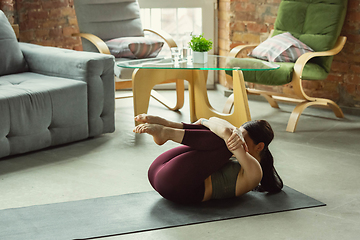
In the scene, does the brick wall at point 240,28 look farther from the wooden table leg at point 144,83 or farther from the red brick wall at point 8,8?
the wooden table leg at point 144,83

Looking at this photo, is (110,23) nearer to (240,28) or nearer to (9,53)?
(9,53)

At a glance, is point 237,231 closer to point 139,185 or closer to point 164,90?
point 139,185

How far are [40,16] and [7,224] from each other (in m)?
2.50

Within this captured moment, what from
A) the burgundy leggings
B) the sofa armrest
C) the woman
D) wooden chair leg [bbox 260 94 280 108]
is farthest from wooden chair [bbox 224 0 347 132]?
the burgundy leggings

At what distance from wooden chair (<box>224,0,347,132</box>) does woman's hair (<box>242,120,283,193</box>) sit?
110cm

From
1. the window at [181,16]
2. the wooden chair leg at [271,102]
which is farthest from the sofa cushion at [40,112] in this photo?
the window at [181,16]

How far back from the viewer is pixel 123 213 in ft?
5.81

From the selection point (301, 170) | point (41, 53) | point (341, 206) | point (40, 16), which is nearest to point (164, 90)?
point (40, 16)

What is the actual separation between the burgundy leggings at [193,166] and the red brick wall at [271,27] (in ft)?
6.62

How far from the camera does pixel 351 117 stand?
333 centimetres

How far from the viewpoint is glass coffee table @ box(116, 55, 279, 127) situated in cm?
265

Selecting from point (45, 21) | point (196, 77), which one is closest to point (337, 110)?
point (196, 77)

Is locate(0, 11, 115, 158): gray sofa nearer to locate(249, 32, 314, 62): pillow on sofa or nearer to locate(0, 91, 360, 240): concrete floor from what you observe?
locate(0, 91, 360, 240): concrete floor

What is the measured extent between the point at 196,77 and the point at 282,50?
2.13 ft
